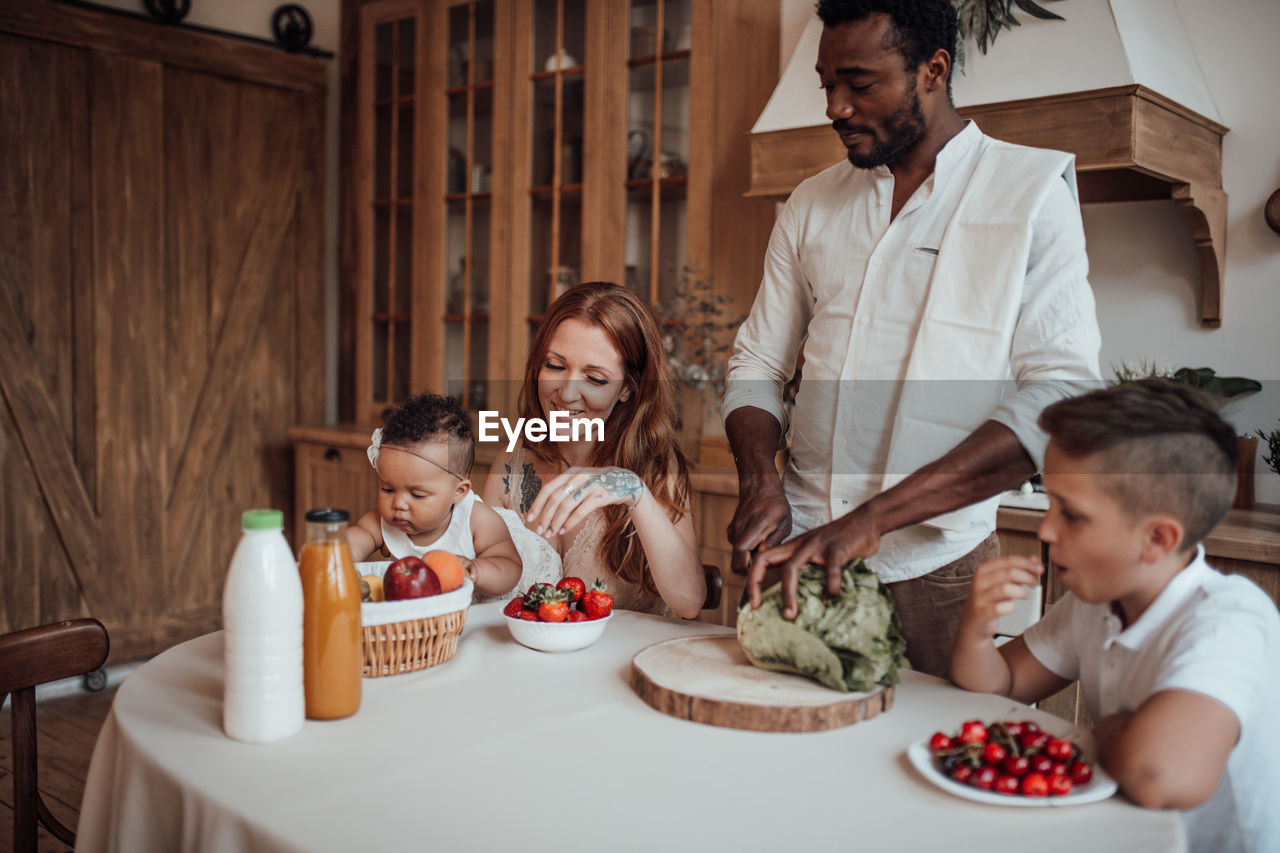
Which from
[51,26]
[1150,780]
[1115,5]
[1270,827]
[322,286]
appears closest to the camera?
[1150,780]

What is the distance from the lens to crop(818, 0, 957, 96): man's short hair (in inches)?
56.2

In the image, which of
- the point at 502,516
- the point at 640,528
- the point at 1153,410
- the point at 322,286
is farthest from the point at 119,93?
the point at 1153,410

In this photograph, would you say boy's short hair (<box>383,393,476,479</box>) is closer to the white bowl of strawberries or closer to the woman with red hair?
the woman with red hair

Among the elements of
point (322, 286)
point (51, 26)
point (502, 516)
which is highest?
point (51, 26)

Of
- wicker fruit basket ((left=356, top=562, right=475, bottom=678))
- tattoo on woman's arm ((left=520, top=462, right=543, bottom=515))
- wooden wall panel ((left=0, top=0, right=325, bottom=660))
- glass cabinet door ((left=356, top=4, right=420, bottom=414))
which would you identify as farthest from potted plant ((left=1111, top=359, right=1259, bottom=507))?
wooden wall panel ((left=0, top=0, right=325, bottom=660))

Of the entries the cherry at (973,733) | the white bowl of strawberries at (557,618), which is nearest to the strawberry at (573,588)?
the white bowl of strawberries at (557,618)

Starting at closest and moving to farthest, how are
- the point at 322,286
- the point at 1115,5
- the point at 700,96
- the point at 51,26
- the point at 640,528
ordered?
the point at 640,528
the point at 1115,5
the point at 700,96
the point at 51,26
the point at 322,286

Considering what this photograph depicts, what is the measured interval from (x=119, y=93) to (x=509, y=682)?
3.14 meters

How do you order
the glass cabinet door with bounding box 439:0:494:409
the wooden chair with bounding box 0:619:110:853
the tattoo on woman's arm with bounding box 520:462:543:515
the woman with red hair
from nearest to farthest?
1. the wooden chair with bounding box 0:619:110:853
2. the woman with red hair
3. the tattoo on woman's arm with bounding box 520:462:543:515
4. the glass cabinet door with bounding box 439:0:494:409

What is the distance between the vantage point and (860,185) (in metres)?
1.64

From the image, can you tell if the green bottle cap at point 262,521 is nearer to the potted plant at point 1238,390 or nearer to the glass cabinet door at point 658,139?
the potted plant at point 1238,390

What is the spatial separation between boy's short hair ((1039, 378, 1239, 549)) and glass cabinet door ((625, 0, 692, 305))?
85.5 inches

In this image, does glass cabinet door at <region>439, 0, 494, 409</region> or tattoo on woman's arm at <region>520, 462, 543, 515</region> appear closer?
tattoo on woman's arm at <region>520, 462, 543, 515</region>

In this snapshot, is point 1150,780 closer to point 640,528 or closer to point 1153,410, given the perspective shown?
point 1153,410
